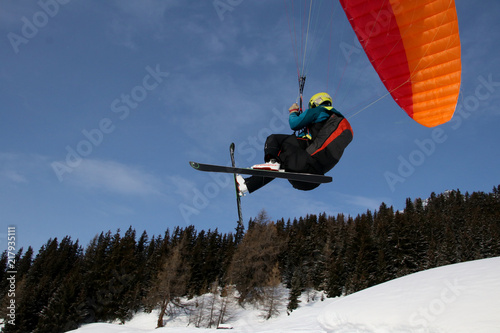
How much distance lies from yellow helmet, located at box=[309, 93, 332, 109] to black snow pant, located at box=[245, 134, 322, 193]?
0.92m

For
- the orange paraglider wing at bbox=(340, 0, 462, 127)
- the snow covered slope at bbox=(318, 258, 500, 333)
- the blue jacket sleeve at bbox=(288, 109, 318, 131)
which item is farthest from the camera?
the orange paraglider wing at bbox=(340, 0, 462, 127)

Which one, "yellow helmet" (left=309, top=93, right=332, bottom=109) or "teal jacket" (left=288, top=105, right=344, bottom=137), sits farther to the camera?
"yellow helmet" (left=309, top=93, right=332, bottom=109)

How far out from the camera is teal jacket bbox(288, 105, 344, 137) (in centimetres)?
771

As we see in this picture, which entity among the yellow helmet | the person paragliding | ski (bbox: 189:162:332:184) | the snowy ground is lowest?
the snowy ground

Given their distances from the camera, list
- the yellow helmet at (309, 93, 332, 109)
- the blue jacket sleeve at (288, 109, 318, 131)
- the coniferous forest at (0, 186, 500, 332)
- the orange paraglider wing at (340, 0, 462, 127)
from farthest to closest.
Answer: the coniferous forest at (0, 186, 500, 332) → the orange paraglider wing at (340, 0, 462, 127) → the yellow helmet at (309, 93, 332, 109) → the blue jacket sleeve at (288, 109, 318, 131)

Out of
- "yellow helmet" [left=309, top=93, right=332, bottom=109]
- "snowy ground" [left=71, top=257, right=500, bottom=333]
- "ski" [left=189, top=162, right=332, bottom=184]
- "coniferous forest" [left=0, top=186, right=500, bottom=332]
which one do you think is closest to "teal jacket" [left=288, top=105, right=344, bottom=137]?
"yellow helmet" [left=309, top=93, right=332, bottom=109]

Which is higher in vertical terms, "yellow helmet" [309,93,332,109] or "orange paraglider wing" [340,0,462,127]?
"orange paraglider wing" [340,0,462,127]

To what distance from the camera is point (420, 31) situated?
12438 mm

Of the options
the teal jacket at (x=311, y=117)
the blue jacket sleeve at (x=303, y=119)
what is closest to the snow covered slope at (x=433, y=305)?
the teal jacket at (x=311, y=117)

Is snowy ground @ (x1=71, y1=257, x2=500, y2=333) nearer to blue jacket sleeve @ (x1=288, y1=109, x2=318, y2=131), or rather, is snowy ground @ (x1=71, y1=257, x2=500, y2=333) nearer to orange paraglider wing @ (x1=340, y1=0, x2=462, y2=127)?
orange paraglider wing @ (x1=340, y1=0, x2=462, y2=127)

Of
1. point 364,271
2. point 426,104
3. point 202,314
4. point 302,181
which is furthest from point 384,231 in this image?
point 302,181

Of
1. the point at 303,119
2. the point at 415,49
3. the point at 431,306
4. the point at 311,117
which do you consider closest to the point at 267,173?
the point at 303,119

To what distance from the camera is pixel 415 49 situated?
41.8 feet

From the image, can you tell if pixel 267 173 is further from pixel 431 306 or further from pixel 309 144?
pixel 431 306
